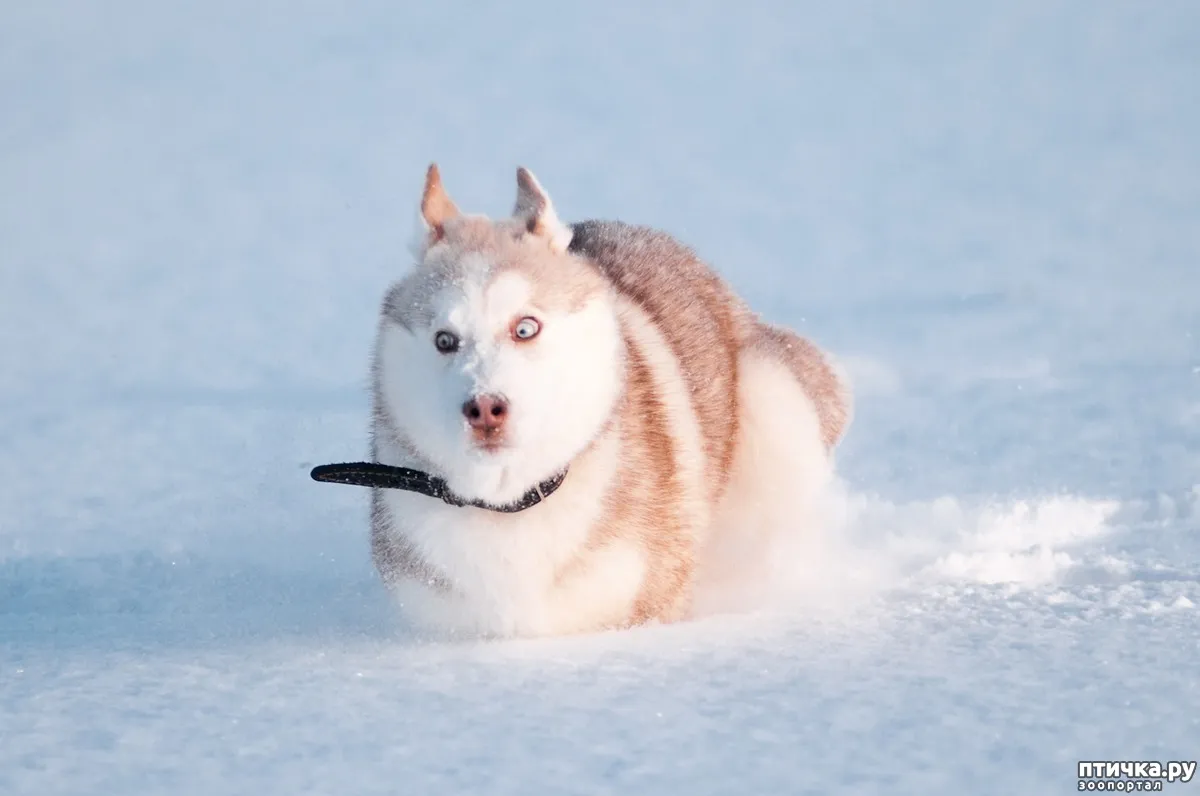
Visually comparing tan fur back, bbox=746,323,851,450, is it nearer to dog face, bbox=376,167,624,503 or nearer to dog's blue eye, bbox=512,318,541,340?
dog face, bbox=376,167,624,503

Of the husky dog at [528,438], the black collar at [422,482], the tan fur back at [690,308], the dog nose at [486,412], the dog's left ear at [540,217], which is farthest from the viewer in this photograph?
the tan fur back at [690,308]

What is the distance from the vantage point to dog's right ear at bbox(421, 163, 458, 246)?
4.55m

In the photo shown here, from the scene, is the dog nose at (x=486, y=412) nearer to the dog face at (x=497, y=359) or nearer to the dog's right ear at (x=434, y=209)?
the dog face at (x=497, y=359)

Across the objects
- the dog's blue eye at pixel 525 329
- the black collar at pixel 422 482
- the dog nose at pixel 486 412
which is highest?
the dog's blue eye at pixel 525 329

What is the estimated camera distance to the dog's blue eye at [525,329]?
13.4 feet

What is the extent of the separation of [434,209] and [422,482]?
0.96m

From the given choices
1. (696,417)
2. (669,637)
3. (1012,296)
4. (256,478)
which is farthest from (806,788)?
(1012,296)

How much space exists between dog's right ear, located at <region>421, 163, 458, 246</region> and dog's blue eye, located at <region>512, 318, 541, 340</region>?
2.00 feet

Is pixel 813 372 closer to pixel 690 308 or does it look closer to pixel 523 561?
pixel 690 308

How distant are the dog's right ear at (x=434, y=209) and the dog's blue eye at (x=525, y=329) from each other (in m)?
0.61

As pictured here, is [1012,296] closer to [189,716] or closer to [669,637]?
[669,637]

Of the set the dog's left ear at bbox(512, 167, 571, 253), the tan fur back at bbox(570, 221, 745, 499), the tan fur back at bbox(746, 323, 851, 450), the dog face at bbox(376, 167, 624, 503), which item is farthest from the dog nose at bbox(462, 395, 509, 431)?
the tan fur back at bbox(746, 323, 851, 450)

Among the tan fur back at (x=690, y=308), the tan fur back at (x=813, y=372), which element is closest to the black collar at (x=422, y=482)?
the tan fur back at (x=690, y=308)

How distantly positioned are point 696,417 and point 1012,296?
20.1 feet
